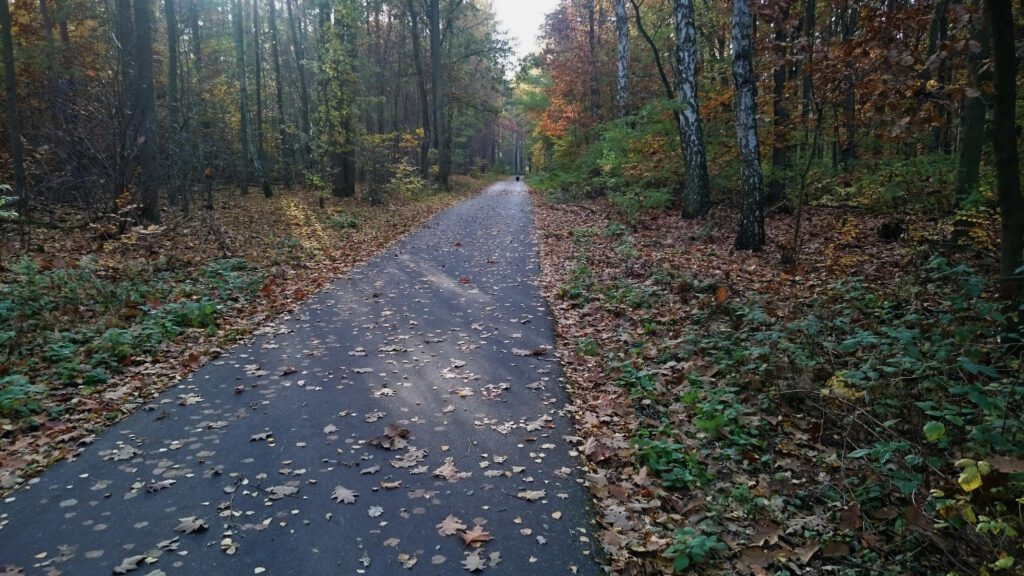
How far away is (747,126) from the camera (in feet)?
34.0

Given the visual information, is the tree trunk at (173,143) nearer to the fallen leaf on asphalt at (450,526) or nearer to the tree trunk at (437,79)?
the tree trunk at (437,79)

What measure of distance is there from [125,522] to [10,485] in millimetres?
1246

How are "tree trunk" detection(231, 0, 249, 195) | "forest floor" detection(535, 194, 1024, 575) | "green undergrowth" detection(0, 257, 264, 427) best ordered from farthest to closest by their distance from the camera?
"tree trunk" detection(231, 0, 249, 195) < "green undergrowth" detection(0, 257, 264, 427) < "forest floor" detection(535, 194, 1024, 575)

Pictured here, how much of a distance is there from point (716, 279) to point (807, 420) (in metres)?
3.95

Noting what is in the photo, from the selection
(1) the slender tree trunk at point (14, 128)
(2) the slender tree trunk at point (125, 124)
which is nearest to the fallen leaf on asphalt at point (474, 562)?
(2) the slender tree trunk at point (125, 124)

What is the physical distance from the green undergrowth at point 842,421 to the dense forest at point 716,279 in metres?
0.03

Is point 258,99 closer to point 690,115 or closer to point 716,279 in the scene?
point 690,115

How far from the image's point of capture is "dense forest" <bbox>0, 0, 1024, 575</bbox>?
11.8ft

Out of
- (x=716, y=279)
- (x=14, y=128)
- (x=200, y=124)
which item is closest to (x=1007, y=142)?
(x=716, y=279)

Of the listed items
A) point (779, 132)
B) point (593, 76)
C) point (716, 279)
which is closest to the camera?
point (716, 279)

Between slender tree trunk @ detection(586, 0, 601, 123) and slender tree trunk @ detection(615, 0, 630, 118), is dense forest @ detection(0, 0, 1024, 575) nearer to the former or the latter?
slender tree trunk @ detection(615, 0, 630, 118)

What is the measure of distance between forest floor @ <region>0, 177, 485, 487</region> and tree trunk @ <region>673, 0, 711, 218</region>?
326 inches

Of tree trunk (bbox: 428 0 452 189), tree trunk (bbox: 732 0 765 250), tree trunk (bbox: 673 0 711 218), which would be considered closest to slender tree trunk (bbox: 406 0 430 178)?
tree trunk (bbox: 428 0 452 189)

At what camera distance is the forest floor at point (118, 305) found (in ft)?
17.5
